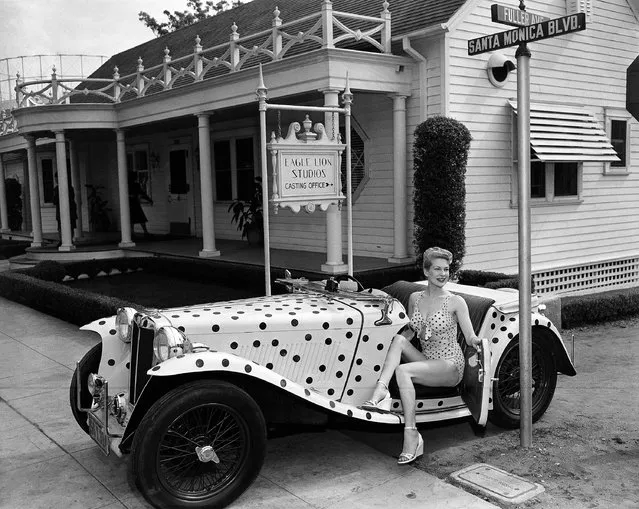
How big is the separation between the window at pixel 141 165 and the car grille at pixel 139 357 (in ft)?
52.9

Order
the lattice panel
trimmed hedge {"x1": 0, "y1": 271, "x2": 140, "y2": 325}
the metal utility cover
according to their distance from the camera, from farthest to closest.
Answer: the lattice panel, trimmed hedge {"x1": 0, "y1": 271, "x2": 140, "y2": 325}, the metal utility cover

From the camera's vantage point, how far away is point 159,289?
12.6 meters

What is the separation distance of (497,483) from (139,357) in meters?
2.34

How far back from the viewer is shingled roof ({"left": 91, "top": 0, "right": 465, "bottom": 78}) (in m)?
11.5

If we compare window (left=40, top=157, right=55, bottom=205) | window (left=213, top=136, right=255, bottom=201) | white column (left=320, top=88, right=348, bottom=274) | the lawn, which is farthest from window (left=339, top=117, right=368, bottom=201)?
window (left=40, top=157, right=55, bottom=205)

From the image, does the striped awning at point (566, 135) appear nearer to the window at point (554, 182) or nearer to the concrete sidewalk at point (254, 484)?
the window at point (554, 182)

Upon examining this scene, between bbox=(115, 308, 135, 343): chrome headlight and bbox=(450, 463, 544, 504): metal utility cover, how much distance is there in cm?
225

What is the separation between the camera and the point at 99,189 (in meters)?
22.7

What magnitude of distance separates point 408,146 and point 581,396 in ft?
19.8

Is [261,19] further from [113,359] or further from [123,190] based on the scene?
[113,359]

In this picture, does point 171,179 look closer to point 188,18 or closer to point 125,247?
point 125,247

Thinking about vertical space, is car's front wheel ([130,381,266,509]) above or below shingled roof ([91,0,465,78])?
below

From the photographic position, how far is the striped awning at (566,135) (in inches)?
456

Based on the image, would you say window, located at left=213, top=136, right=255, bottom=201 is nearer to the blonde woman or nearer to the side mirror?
the side mirror
